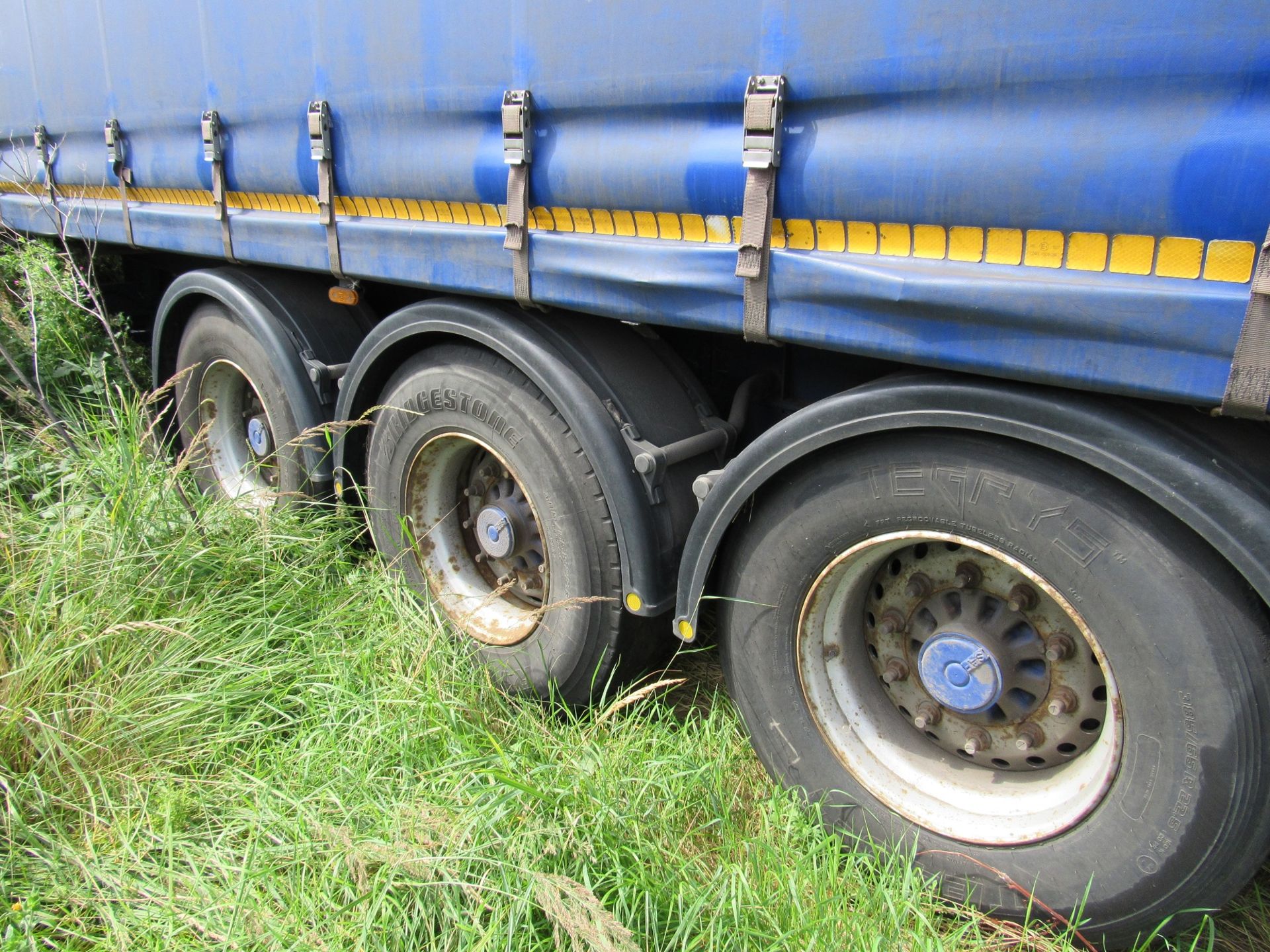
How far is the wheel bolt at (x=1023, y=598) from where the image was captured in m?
2.02

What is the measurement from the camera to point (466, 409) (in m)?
2.77

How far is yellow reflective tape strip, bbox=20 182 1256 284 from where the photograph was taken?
1.46m

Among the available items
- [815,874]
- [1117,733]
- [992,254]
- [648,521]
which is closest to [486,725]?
[648,521]

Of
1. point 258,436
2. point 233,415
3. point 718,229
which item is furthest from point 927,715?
point 233,415

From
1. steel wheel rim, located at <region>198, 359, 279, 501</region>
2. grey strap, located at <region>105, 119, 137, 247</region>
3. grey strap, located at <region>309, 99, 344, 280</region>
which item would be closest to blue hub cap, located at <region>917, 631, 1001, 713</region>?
grey strap, located at <region>309, 99, 344, 280</region>

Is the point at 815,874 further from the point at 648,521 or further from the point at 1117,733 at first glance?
the point at 648,521

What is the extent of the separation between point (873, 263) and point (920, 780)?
1.24m

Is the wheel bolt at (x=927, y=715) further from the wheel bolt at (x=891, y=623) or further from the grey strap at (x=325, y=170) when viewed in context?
the grey strap at (x=325, y=170)

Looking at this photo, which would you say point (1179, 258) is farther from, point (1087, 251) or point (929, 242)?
point (929, 242)

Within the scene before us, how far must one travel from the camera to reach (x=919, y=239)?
5.74ft

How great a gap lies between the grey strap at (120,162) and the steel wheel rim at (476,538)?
2.20 metres

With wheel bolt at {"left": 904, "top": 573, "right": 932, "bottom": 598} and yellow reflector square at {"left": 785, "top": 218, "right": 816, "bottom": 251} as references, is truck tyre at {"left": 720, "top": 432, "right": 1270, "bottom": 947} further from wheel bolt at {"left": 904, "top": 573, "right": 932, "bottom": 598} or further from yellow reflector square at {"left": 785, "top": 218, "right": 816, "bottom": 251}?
yellow reflector square at {"left": 785, "top": 218, "right": 816, "bottom": 251}

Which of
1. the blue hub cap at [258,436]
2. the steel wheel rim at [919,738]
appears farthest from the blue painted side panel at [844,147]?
the blue hub cap at [258,436]

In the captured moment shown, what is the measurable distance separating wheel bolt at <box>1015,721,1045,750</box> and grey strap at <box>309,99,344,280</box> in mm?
2461
